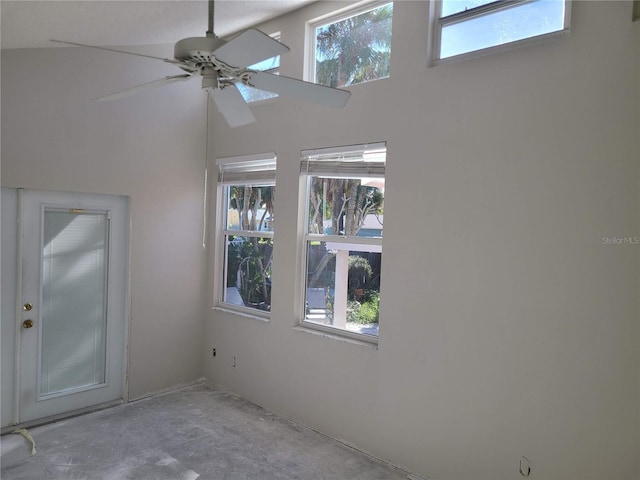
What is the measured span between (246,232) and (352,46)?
1909mm

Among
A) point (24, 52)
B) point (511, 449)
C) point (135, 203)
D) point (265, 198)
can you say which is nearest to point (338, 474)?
point (511, 449)

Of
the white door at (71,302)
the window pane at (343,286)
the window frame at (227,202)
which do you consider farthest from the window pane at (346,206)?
the white door at (71,302)

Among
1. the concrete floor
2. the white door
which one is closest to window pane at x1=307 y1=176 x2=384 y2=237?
the concrete floor

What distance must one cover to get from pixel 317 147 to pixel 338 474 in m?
2.39

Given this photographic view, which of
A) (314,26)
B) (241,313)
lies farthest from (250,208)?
(314,26)

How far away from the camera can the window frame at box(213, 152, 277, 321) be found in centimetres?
412

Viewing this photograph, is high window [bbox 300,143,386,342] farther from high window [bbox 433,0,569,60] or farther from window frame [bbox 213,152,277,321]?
high window [bbox 433,0,569,60]

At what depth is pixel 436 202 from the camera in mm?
2961

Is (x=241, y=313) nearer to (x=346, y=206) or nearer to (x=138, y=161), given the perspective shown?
(x=346, y=206)

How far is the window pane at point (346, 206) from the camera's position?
11.1ft

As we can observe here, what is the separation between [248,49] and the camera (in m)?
1.67

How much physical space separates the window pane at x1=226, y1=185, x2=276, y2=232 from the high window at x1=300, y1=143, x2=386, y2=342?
1.63ft

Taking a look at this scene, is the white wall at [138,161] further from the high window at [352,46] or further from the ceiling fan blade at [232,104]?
the ceiling fan blade at [232,104]

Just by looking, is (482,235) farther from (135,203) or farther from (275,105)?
(135,203)
